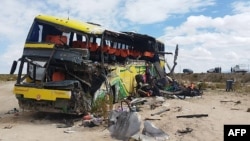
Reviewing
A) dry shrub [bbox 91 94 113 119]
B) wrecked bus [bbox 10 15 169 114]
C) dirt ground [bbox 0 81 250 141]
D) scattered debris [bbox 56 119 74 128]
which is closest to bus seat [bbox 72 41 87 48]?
wrecked bus [bbox 10 15 169 114]

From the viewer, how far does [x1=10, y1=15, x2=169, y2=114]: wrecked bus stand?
521 inches

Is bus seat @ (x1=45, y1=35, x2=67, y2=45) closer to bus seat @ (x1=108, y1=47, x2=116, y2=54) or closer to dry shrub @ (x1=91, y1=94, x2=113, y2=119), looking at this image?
dry shrub @ (x1=91, y1=94, x2=113, y2=119)

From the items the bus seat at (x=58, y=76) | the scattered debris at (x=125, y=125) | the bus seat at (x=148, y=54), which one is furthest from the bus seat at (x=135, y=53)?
the scattered debris at (x=125, y=125)

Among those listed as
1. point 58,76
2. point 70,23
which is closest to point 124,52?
point 70,23

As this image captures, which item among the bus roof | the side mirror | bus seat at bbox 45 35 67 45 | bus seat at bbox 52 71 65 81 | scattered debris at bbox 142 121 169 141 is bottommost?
scattered debris at bbox 142 121 169 141

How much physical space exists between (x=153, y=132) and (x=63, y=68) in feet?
14.9

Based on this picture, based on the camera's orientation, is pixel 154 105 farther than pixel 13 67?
Yes

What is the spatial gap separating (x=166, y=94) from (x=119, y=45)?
3386 mm

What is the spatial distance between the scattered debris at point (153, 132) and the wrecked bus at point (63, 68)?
10.8 feet

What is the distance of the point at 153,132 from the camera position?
1056cm

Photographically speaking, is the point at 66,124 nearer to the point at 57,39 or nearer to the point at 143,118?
the point at 143,118

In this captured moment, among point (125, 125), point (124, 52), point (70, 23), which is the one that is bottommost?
point (125, 125)

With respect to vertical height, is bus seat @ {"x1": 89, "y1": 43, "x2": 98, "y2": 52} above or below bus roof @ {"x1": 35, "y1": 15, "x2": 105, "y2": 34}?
below

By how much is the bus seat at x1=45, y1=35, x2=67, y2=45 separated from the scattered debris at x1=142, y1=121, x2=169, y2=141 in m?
4.77
